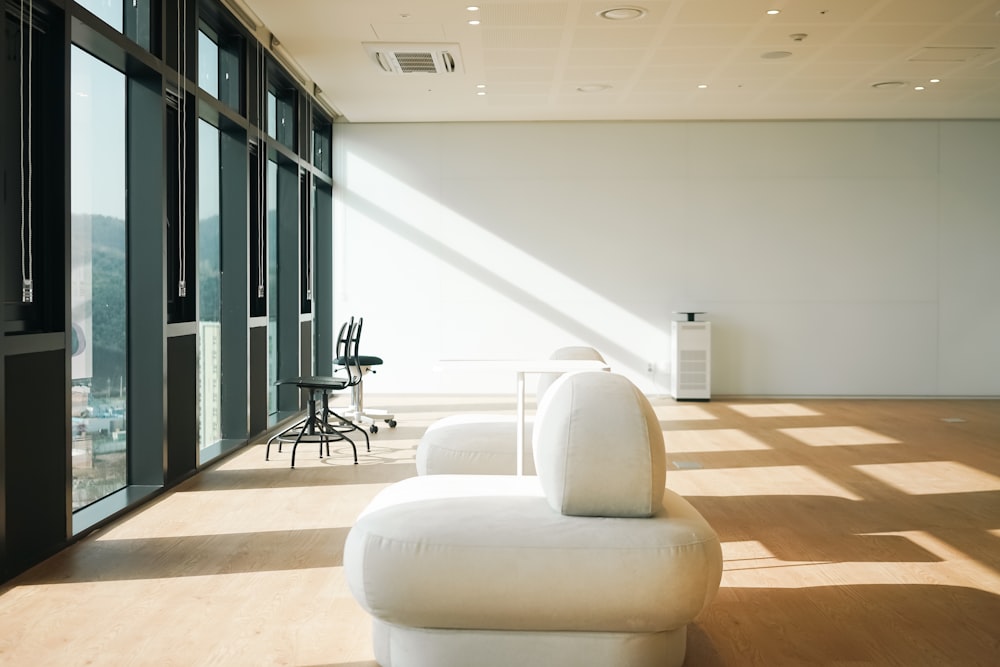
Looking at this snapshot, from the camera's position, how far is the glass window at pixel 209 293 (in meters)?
6.88

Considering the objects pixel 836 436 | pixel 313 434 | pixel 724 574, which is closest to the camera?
pixel 724 574

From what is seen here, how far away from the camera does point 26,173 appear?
4141 mm

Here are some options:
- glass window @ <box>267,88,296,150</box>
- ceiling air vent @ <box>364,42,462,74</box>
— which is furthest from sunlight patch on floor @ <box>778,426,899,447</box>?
glass window @ <box>267,88,296,150</box>

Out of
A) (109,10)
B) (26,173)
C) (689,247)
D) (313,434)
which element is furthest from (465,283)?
(26,173)

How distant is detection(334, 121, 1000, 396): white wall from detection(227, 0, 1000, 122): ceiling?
395 mm

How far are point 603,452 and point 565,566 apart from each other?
345 mm

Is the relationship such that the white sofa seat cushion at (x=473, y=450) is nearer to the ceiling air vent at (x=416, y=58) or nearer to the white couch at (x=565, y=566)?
the white couch at (x=565, y=566)

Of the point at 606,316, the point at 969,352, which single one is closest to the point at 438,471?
the point at 606,316

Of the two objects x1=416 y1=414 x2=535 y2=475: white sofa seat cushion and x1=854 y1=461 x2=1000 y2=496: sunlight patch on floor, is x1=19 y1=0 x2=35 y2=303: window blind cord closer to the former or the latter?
x1=416 y1=414 x2=535 y2=475: white sofa seat cushion

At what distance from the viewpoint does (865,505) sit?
537cm

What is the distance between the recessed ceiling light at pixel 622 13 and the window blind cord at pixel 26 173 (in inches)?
152

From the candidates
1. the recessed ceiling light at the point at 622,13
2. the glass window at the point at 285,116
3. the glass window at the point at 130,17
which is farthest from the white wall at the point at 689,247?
the glass window at the point at 130,17

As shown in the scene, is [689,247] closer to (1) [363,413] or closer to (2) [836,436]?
(2) [836,436]

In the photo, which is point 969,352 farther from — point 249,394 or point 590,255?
point 249,394
